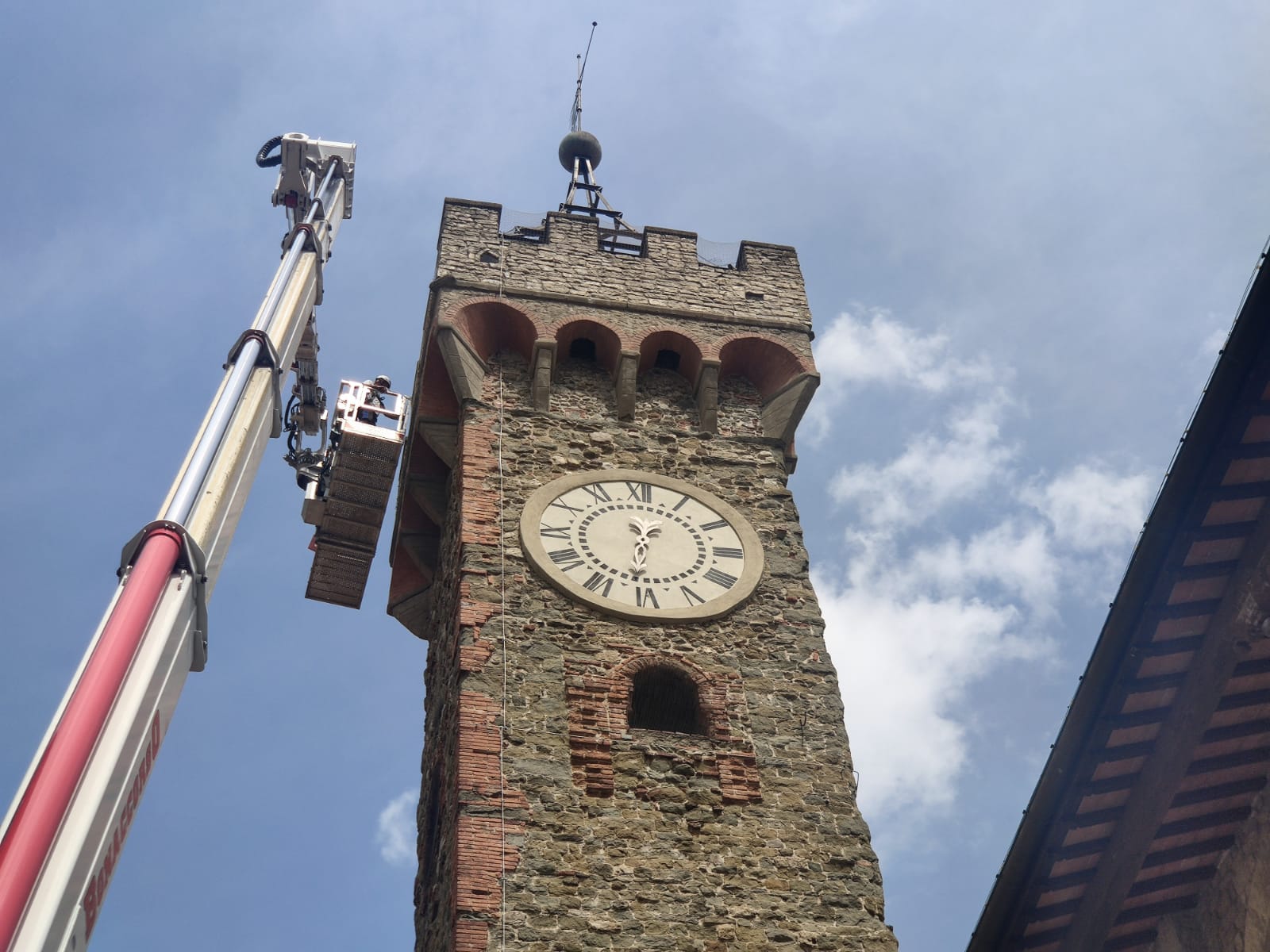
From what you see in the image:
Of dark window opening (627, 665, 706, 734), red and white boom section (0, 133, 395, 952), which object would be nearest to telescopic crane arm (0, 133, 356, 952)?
red and white boom section (0, 133, 395, 952)

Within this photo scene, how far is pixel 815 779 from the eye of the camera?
1166cm

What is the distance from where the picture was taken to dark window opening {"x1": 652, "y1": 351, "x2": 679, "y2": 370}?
1544 centimetres

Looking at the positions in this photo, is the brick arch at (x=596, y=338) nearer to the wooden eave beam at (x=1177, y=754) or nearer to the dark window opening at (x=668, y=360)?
the dark window opening at (x=668, y=360)

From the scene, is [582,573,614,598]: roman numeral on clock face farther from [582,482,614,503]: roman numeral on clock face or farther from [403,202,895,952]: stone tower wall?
[582,482,614,503]: roman numeral on clock face

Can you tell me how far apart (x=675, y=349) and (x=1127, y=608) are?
843 centimetres

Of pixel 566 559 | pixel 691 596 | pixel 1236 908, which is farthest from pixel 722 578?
pixel 1236 908

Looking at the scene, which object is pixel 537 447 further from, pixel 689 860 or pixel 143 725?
pixel 143 725

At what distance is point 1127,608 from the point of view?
7340mm

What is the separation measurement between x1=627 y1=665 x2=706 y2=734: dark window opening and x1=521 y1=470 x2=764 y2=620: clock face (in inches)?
20.1

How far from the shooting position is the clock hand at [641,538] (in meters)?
13.0

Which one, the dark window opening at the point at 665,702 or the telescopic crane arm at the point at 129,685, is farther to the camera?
the dark window opening at the point at 665,702

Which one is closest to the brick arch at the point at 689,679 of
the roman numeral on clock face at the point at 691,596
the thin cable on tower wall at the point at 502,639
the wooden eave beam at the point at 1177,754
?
the roman numeral on clock face at the point at 691,596

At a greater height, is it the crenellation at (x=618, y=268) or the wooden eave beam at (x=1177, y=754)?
the crenellation at (x=618, y=268)

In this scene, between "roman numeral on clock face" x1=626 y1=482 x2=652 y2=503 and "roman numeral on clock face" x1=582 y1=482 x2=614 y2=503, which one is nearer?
"roman numeral on clock face" x1=582 y1=482 x2=614 y2=503
